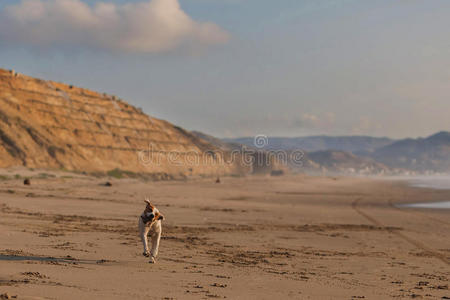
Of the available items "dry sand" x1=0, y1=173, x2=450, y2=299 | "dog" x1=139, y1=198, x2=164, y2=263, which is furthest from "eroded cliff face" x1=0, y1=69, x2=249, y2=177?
"dog" x1=139, y1=198, x2=164, y2=263

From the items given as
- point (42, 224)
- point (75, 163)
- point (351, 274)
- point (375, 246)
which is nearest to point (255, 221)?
point (375, 246)

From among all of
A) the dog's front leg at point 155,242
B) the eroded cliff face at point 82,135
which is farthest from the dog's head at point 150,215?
the eroded cliff face at point 82,135

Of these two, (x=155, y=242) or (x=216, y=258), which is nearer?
(x=155, y=242)

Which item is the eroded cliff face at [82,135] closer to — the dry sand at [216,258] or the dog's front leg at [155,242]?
the dry sand at [216,258]

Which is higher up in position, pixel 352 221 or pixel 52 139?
pixel 52 139

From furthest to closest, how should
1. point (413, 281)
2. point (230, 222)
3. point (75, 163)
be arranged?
point (75, 163) → point (230, 222) → point (413, 281)

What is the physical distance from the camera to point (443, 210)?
3297cm

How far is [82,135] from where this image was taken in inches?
2972

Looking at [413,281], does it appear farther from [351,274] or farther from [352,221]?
[352,221]

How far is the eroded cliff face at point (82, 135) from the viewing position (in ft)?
196

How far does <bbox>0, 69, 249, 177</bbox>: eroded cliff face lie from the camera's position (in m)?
59.7

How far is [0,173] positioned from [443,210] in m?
39.1

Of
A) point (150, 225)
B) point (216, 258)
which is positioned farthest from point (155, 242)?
point (216, 258)

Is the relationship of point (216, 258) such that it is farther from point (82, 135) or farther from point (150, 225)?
point (82, 135)
